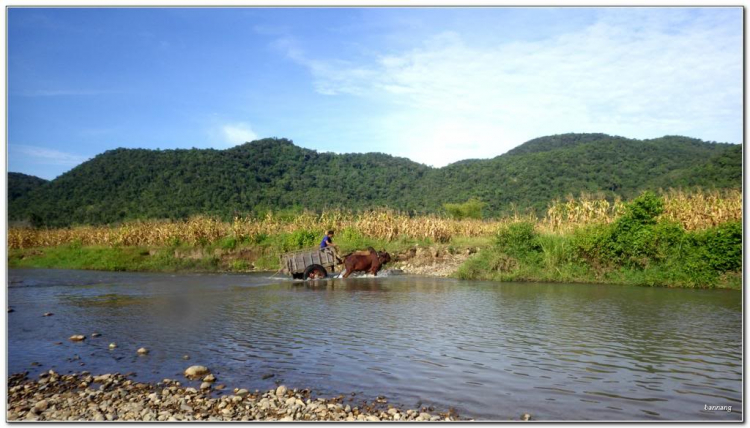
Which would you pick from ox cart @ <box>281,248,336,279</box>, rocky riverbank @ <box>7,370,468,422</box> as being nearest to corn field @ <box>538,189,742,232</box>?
ox cart @ <box>281,248,336,279</box>

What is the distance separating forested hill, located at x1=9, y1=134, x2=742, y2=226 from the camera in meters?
42.2

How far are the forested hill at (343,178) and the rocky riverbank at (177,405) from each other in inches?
1068

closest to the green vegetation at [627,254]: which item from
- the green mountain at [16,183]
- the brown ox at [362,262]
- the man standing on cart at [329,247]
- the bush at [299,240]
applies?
the brown ox at [362,262]

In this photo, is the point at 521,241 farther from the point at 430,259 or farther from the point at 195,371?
the point at 195,371

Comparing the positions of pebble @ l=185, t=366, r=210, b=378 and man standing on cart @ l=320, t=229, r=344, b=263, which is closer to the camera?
pebble @ l=185, t=366, r=210, b=378

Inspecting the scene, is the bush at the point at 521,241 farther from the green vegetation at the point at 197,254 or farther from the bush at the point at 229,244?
the bush at the point at 229,244

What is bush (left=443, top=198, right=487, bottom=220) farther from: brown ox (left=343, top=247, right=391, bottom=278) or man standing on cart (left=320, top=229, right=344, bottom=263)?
man standing on cart (left=320, top=229, right=344, bottom=263)

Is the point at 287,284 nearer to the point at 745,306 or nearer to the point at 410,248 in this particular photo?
the point at 410,248

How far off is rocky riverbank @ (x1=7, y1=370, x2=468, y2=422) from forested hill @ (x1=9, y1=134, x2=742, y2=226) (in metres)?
27.1

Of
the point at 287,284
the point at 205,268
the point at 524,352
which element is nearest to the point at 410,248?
the point at 287,284

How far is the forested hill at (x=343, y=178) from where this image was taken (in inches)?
1660

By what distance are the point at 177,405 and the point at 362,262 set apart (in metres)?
14.9

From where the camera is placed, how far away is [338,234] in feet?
98.6

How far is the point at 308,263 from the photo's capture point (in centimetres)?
1998
